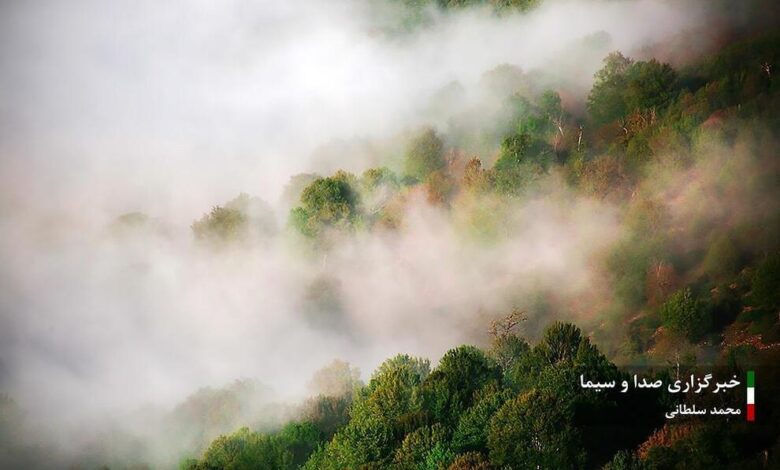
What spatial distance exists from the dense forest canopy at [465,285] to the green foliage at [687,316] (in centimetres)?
21

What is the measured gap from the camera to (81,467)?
136 m

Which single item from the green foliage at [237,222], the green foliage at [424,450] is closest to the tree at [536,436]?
the green foliage at [424,450]

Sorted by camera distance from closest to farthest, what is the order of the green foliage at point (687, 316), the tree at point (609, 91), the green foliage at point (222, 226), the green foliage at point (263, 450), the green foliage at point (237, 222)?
the green foliage at point (263, 450)
the green foliage at point (687, 316)
the tree at point (609, 91)
the green foliage at point (237, 222)
the green foliage at point (222, 226)

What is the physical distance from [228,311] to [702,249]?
7268 centimetres

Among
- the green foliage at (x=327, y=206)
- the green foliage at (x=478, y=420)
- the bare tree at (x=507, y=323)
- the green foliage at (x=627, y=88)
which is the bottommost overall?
the green foliage at (x=478, y=420)

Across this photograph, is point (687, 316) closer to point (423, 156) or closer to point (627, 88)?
point (627, 88)

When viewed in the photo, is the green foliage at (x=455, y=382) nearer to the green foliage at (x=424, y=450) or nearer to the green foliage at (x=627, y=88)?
the green foliage at (x=424, y=450)

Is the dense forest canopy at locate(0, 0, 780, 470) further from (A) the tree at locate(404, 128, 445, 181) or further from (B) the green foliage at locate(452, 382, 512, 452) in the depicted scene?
(A) the tree at locate(404, 128, 445, 181)

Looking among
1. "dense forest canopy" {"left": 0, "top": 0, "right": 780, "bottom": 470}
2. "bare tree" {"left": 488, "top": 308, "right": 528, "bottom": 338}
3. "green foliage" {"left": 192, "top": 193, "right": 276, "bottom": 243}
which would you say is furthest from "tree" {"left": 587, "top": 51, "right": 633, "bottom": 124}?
"green foliage" {"left": 192, "top": 193, "right": 276, "bottom": 243}

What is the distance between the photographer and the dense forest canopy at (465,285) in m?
91.9

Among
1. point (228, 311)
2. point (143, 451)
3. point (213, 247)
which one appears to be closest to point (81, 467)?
point (143, 451)

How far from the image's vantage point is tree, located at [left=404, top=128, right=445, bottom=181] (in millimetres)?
166750

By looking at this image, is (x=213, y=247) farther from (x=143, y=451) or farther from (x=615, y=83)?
(x=615, y=83)

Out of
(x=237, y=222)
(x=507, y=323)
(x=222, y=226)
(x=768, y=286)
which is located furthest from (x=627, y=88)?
(x=222, y=226)
